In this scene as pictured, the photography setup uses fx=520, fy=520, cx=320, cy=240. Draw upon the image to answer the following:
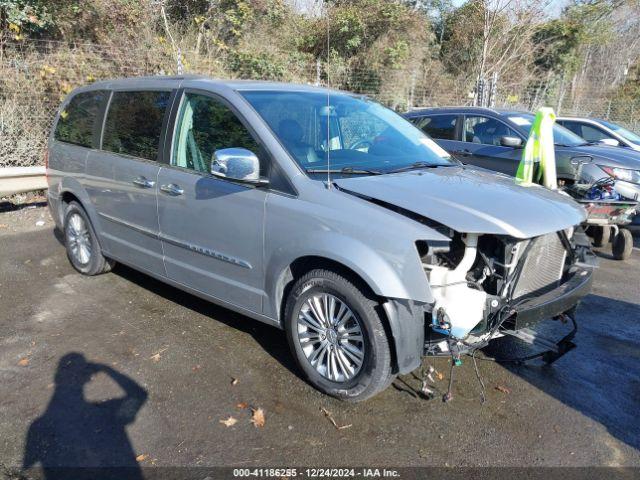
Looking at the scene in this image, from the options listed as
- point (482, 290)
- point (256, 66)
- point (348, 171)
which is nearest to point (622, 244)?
point (482, 290)

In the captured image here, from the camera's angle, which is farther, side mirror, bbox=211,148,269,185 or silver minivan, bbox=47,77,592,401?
side mirror, bbox=211,148,269,185

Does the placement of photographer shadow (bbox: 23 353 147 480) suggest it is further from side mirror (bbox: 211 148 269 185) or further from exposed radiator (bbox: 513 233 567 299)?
exposed radiator (bbox: 513 233 567 299)

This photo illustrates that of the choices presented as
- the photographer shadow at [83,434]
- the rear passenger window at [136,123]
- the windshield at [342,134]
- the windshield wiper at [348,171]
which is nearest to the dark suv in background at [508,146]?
the windshield at [342,134]

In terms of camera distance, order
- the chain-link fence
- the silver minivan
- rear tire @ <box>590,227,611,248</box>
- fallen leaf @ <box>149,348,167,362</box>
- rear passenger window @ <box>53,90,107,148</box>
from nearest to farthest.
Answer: the silver minivan
fallen leaf @ <box>149,348,167,362</box>
rear passenger window @ <box>53,90,107,148</box>
rear tire @ <box>590,227,611,248</box>
the chain-link fence

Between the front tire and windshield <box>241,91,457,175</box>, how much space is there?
31.1 inches

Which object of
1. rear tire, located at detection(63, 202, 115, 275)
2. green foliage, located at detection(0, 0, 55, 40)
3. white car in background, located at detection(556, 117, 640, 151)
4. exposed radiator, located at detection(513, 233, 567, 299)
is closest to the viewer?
exposed radiator, located at detection(513, 233, 567, 299)

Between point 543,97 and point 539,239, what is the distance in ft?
68.4

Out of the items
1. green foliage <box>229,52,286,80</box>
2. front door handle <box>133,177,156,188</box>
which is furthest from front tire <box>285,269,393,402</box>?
green foliage <box>229,52,286,80</box>

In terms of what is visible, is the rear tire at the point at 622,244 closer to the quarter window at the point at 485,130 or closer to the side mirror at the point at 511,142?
the side mirror at the point at 511,142

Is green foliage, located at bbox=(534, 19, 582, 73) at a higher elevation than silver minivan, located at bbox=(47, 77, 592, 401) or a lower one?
higher

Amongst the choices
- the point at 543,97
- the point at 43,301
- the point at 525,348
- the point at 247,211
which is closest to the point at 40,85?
the point at 43,301

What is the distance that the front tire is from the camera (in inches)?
117

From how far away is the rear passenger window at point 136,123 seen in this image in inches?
164

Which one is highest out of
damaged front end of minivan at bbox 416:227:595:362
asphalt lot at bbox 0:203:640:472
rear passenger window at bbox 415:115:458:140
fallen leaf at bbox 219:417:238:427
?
rear passenger window at bbox 415:115:458:140
